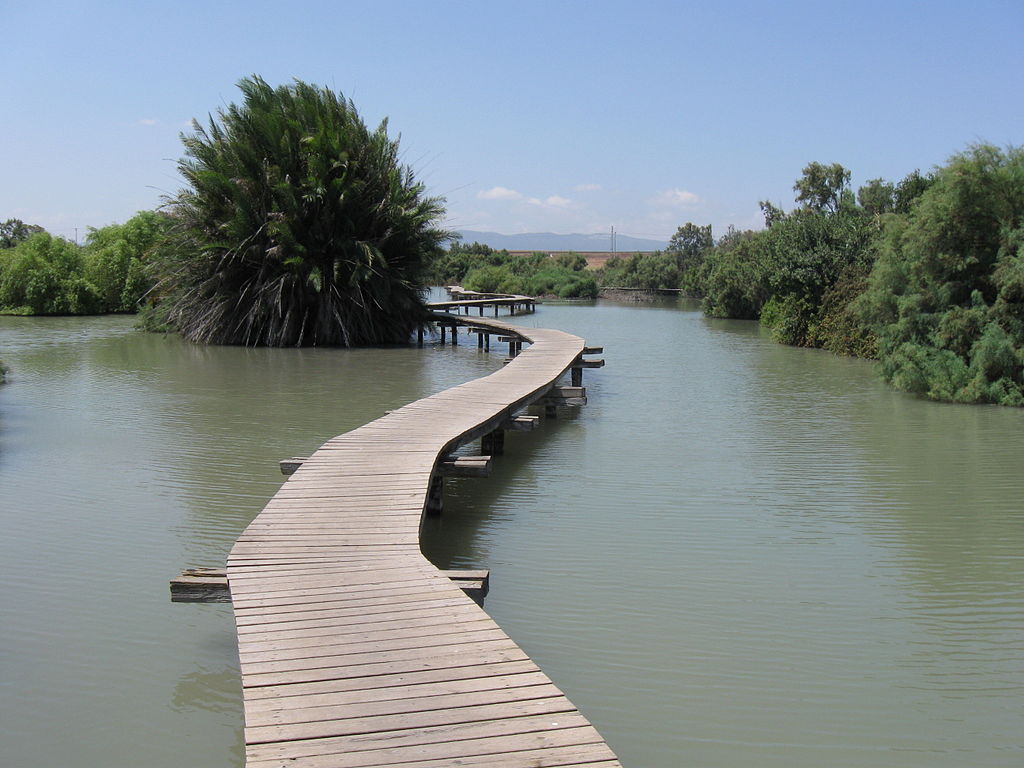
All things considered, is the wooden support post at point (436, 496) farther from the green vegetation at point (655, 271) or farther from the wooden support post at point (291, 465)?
the green vegetation at point (655, 271)

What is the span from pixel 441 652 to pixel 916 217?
13.5 m

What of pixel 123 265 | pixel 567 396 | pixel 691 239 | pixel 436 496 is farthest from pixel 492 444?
pixel 691 239

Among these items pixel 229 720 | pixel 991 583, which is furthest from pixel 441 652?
pixel 991 583

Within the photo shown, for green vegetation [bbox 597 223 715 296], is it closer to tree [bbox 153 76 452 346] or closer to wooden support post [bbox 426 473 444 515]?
tree [bbox 153 76 452 346]

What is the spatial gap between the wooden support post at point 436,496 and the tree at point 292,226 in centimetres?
1519

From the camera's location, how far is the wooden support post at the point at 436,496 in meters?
7.39

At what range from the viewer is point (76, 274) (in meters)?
34.2

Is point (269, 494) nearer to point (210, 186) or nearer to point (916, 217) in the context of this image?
point (916, 217)

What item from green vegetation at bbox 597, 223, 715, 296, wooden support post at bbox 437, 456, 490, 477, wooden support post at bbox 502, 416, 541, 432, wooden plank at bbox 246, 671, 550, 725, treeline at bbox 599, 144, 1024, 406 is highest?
green vegetation at bbox 597, 223, 715, 296

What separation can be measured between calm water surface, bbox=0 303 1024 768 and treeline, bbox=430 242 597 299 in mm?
40919

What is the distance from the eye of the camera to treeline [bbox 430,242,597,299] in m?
58.3

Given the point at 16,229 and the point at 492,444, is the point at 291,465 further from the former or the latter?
the point at 16,229

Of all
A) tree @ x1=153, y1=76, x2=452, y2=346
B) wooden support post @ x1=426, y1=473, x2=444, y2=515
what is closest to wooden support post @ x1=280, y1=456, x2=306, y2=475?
wooden support post @ x1=426, y1=473, x2=444, y2=515

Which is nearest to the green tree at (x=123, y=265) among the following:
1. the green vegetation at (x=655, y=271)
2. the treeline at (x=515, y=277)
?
the treeline at (x=515, y=277)
